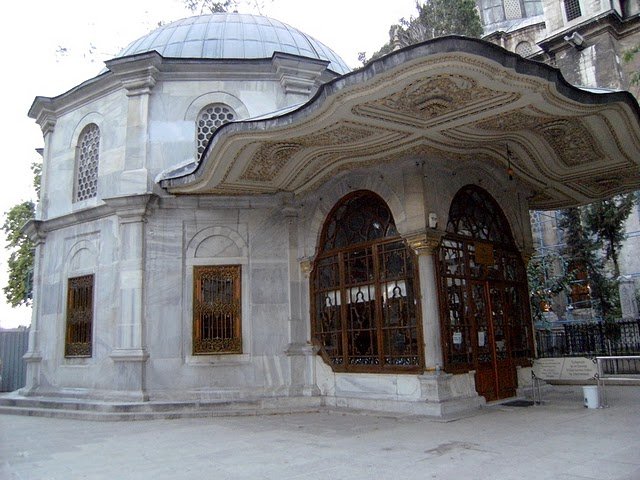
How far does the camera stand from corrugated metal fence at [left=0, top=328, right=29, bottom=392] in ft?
50.5

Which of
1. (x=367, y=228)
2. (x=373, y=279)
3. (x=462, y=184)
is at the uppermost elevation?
(x=462, y=184)

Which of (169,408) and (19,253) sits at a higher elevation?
(19,253)

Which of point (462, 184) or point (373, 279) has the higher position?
point (462, 184)

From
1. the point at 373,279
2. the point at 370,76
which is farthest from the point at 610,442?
the point at 370,76

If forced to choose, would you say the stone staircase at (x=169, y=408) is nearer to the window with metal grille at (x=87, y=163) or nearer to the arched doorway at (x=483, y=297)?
the arched doorway at (x=483, y=297)

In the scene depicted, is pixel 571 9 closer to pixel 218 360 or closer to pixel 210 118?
pixel 210 118

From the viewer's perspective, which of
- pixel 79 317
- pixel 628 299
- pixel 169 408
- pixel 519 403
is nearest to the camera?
pixel 519 403

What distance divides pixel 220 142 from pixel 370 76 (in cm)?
294

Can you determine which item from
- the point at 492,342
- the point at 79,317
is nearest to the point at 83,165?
the point at 79,317

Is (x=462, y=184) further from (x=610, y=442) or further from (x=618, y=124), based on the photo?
(x=610, y=442)

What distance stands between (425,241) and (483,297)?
209 centimetres

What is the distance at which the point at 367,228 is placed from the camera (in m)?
10.0

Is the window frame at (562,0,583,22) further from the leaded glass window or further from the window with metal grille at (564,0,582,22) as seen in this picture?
the leaded glass window

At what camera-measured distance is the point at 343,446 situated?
6.56 metres
